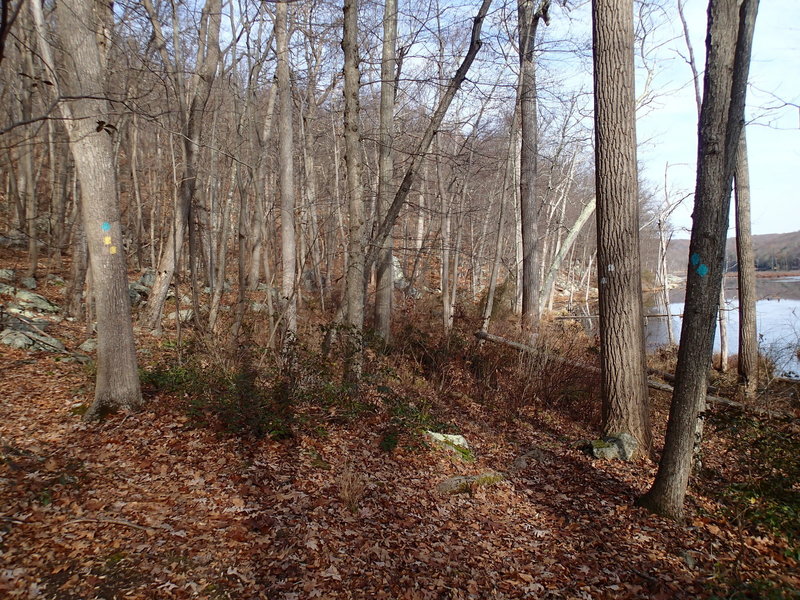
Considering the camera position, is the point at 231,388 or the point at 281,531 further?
the point at 231,388

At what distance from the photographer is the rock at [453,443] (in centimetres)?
596

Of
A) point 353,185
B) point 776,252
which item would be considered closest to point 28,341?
point 353,185

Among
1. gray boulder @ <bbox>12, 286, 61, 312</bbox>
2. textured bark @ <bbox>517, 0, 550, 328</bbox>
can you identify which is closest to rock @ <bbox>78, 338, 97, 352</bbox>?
gray boulder @ <bbox>12, 286, 61, 312</bbox>

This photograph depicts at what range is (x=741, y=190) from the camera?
34.7ft

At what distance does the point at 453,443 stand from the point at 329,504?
84.2 inches

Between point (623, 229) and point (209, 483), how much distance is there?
212 inches

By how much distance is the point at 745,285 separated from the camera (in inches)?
398

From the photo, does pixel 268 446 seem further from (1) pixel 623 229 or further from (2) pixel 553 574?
(1) pixel 623 229

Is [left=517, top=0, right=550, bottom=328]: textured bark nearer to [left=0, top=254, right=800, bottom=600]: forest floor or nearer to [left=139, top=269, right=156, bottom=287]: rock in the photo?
[left=0, top=254, right=800, bottom=600]: forest floor

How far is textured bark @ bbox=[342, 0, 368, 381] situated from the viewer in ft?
21.8

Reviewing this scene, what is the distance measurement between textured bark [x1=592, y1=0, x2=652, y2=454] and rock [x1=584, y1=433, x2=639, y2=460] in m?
0.10

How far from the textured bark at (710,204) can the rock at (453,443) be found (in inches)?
91.6

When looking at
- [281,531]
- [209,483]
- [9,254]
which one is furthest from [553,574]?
[9,254]

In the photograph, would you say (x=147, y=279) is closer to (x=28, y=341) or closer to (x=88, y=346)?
(x=88, y=346)
